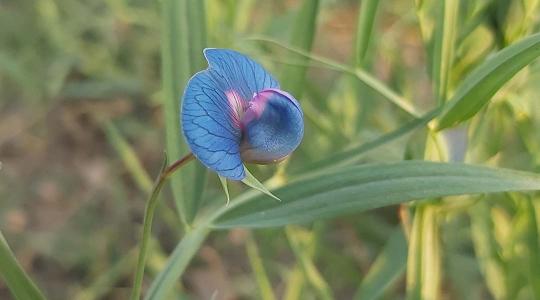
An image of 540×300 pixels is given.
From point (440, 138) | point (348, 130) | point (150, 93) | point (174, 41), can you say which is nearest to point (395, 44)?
point (348, 130)

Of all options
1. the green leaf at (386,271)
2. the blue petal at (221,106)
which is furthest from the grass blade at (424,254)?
the blue petal at (221,106)

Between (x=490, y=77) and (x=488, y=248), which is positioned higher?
(x=490, y=77)

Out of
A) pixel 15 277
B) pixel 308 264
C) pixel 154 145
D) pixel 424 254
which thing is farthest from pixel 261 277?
pixel 154 145

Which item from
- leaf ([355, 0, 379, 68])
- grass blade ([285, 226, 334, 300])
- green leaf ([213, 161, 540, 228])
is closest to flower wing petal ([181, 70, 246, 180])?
green leaf ([213, 161, 540, 228])

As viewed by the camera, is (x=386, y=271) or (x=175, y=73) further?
(x=386, y=271)

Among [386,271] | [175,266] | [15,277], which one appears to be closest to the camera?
[15,277]

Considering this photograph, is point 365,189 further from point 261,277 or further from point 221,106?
point 261,277

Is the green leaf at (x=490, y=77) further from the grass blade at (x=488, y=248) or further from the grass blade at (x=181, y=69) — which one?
the grass blade at (x=488, y=248)

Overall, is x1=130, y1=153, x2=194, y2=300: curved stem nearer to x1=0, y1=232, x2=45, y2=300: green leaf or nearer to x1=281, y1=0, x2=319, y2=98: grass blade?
x1=0, y1=232, x2=45, y2=300: green leaf
